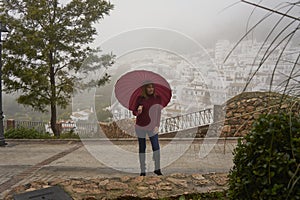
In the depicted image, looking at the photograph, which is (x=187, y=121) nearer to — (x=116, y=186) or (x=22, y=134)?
(x=116, y=186)

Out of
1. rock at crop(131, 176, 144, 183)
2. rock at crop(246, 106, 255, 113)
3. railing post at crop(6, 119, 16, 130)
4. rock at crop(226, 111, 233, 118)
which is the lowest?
rock at crop(131, 176, 144, 183)

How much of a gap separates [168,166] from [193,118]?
203cm

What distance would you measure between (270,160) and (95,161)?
143 inches

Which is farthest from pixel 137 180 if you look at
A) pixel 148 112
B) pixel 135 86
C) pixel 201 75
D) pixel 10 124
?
pixel 10 124

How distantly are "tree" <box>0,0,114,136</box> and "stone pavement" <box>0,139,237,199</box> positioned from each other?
54.4 inches

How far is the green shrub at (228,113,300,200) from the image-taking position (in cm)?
132

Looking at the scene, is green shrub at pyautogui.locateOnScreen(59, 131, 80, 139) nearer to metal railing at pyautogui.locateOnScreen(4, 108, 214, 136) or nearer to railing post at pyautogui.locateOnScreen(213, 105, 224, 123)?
metal railing at pyautogui.locateOnScreen(4, 108, 214, 136)

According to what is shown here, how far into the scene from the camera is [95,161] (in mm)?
4617

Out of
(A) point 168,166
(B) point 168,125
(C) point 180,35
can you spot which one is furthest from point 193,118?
Result: (C) point 180,35

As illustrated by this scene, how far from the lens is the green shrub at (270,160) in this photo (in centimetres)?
132

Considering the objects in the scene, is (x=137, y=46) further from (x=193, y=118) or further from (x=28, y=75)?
(x=28, y=75)

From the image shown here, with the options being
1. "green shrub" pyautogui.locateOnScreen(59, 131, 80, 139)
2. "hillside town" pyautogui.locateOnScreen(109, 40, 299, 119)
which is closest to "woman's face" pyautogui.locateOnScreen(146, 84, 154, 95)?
"hillside town" pyautogui.locateOnScreen(109, 40, 299, 119)

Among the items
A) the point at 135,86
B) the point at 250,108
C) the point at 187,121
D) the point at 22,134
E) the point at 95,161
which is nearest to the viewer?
the point at 135,86

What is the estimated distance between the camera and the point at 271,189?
4.45 feet
